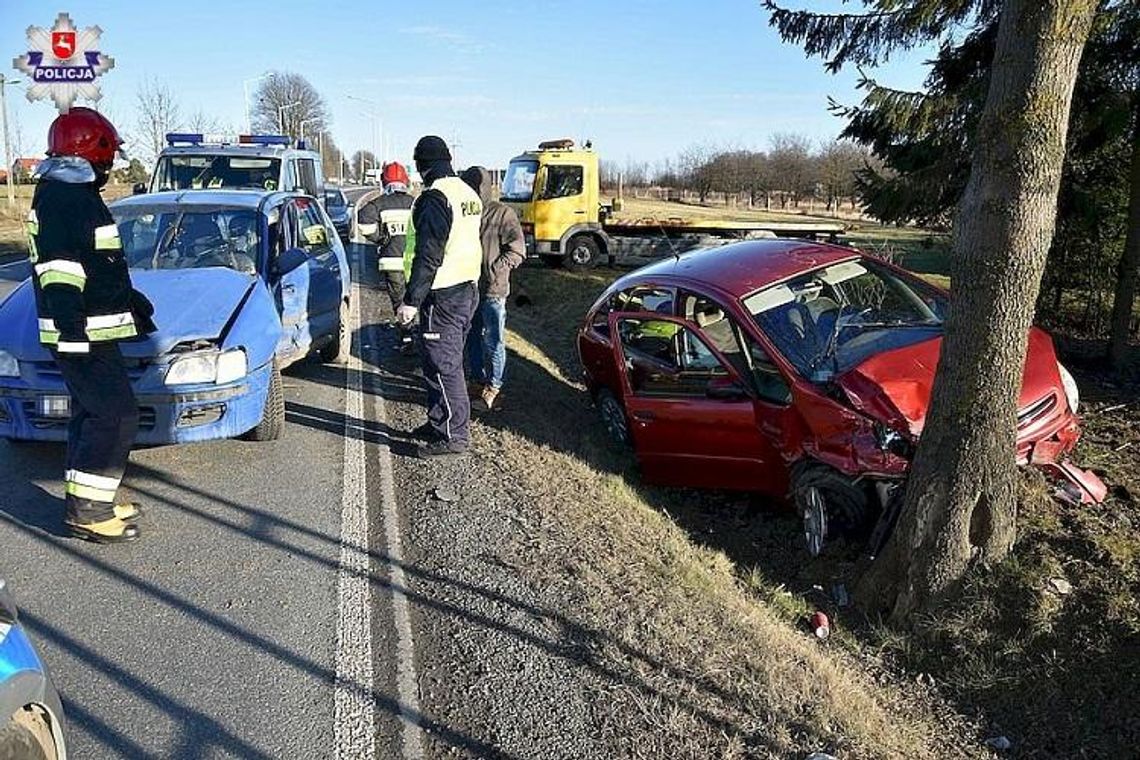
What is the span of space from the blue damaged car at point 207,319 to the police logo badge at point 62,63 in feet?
28.5

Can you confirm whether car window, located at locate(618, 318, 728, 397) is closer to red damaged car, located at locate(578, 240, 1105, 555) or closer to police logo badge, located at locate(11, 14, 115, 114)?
red damaged car, located at locate(578, 240, 1105, 555)

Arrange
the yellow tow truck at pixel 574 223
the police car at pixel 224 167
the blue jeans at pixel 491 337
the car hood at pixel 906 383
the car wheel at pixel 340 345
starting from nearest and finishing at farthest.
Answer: the car hood at pixel 906 383 < the blue jeans at pixel 491 337 < the car wheel at pixel 340 345 < the police car at pixel 224 167 < the yellow tow truck at pixel 574 223

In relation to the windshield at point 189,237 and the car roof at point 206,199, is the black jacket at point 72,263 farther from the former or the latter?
the car roof at point 206,199

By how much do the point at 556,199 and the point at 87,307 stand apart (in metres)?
14.5

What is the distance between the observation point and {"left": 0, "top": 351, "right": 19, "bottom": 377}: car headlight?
193 inches

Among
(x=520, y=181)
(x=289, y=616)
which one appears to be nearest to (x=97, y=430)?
(x=289, y=616)

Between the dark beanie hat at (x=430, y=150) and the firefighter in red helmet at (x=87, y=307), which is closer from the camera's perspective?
the firefighter in red helmet at (x=87, y=307)

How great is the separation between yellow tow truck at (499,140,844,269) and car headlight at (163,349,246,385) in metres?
13.0

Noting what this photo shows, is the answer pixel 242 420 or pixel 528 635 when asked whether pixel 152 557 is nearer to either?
pixel 242 420

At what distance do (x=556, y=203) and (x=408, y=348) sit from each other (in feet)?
31.8

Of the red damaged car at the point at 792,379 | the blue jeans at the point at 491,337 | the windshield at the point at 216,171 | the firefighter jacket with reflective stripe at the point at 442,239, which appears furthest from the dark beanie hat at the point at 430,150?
the windshield at the point at 216,171

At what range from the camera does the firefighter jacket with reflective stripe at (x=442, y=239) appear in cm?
562

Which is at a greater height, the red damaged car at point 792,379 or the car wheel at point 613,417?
the red damaged car at point 792,379

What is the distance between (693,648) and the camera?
11.4ft
